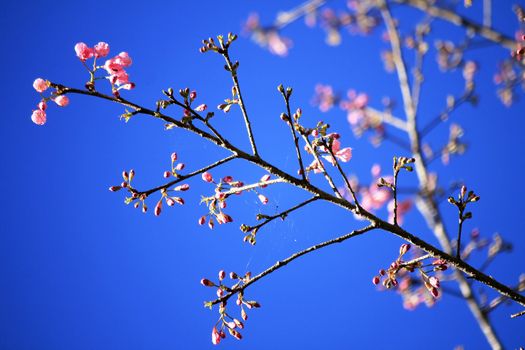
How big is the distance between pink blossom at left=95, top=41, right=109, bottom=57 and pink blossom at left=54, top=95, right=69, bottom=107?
436mm

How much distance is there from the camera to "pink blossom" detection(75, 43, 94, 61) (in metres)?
2.74

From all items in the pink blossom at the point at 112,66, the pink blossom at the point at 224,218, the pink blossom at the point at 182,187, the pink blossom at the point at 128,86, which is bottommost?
the pink blossom at the point at 224,218

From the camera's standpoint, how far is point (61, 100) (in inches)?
103

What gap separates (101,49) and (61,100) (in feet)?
1.72

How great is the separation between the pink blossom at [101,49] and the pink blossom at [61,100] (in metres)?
0.44

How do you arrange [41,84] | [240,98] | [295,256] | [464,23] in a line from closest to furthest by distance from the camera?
1. [295,256]
2. [240,98]
3. [41,84]
4. [464,23]

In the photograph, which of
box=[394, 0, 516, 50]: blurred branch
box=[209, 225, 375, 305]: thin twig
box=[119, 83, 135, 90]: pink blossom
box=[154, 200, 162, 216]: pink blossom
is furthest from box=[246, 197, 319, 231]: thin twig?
box=[394, 0, 516, 50]: blurred branch

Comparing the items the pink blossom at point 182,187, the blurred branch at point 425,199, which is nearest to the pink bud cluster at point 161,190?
the pink blossom at point 182,187

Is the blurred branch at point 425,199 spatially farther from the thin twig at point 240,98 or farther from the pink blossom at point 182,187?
the pink blossom at point 182,187

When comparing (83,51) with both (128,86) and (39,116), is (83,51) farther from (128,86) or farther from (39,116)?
(39,116)

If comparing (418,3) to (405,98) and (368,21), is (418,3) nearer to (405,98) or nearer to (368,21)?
(368,21)

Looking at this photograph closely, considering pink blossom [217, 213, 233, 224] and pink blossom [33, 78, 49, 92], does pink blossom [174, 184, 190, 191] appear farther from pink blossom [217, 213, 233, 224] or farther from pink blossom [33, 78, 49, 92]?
pink blossom [33, 78, 49, 92]

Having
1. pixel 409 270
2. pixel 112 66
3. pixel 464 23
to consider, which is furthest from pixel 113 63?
pixel 464 23

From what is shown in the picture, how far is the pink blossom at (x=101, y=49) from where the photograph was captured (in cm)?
281
